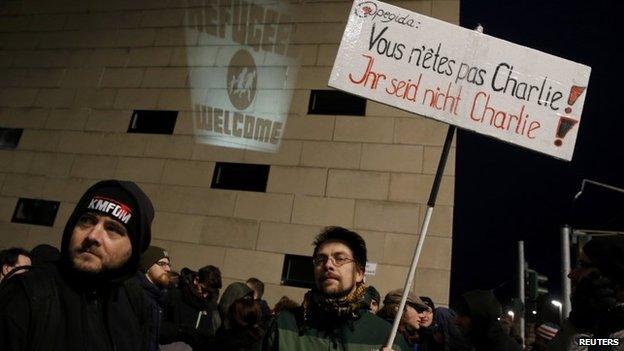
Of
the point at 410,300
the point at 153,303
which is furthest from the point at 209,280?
the point at 153,303

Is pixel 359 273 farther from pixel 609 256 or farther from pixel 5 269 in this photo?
pixel 5 269

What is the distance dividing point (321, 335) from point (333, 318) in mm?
115

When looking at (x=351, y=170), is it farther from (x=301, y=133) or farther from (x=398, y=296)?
(x=398, y=296)

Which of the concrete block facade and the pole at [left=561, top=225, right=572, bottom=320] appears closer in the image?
the concrete block facade

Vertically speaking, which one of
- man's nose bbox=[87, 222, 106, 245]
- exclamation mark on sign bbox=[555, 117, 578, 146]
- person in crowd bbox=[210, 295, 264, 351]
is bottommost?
person in crowd bbox=[210, 295, 264, 351]

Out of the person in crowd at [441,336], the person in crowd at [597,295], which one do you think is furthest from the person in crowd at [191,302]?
the person in crowd at [597,295]

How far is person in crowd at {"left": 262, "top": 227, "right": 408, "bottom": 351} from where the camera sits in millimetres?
2184

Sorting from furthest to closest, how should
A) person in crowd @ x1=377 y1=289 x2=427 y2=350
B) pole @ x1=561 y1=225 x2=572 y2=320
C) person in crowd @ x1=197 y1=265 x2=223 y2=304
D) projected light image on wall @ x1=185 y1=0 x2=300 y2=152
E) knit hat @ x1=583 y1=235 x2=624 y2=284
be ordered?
pole @ x1=561 y1=225 x2=572 y2=320 < projected light image on wall @ x1=185 y1=0 x2=300 y2=152 < person in crowd @ x1=197 y1=265 x2=223 y2=304 < person in crowd @ x1=377 y1=289 x2=427 y2=350 < knit hat @ x1=583 y1=235 x2=624 y2=284

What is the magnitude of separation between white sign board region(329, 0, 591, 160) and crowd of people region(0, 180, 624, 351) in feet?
2.72

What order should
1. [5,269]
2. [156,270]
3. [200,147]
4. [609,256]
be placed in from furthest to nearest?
1. [200,147]
2. [156,270]
3. [5,269]
4. [609,256]

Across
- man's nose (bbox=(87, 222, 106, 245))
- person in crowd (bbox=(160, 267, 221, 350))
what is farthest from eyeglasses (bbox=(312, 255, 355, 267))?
person in crowd (bbox=(160, 267, 221, 350))

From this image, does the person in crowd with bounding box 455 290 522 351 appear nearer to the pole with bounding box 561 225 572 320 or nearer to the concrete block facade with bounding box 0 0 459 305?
the concrete block facade with bounding box 0 0 459 305

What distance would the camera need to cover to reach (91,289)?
164cm

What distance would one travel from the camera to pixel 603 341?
73.1 inches
